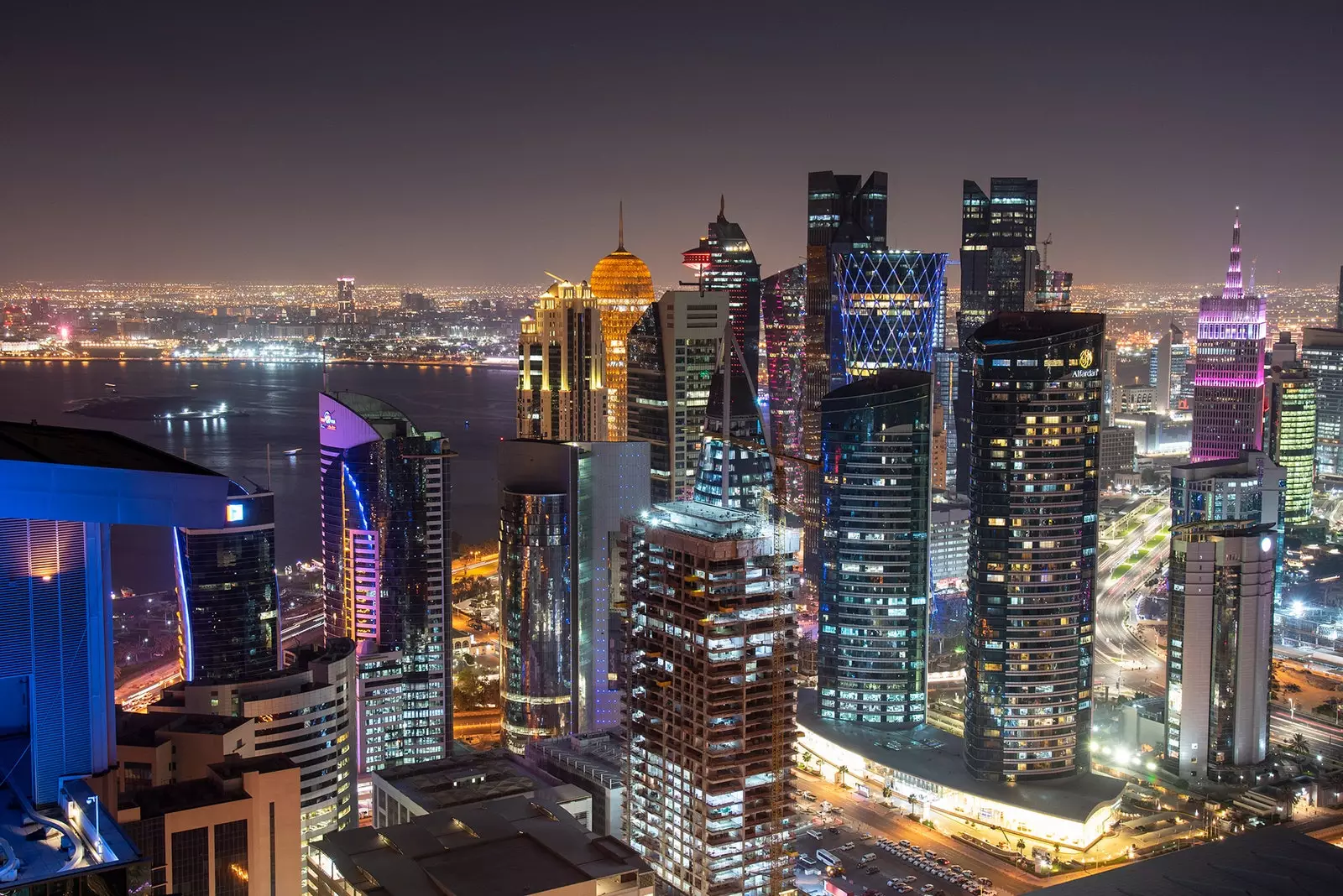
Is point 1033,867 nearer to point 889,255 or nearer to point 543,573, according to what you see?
point 543,573

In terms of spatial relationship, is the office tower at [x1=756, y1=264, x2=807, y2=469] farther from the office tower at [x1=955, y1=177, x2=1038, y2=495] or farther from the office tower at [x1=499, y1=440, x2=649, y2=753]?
the office tower at [x1=499, y1=440, x2=649, y2=753]

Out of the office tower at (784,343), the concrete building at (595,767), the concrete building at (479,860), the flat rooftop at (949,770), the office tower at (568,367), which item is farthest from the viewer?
the office tower at (784,343)

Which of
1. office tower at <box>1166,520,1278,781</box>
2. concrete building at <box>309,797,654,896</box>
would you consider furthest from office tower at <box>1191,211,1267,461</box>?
concrete building at <box>309,797,654,896</box>

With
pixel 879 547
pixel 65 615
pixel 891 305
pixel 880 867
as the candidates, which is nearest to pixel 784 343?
pixel 891 305

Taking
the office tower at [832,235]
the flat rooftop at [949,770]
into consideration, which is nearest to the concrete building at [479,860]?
the flat rooftop at [949,770]

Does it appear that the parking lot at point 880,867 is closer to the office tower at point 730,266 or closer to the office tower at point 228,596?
the office tower at point 228,596

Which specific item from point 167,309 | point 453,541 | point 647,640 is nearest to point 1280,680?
point 647,640
